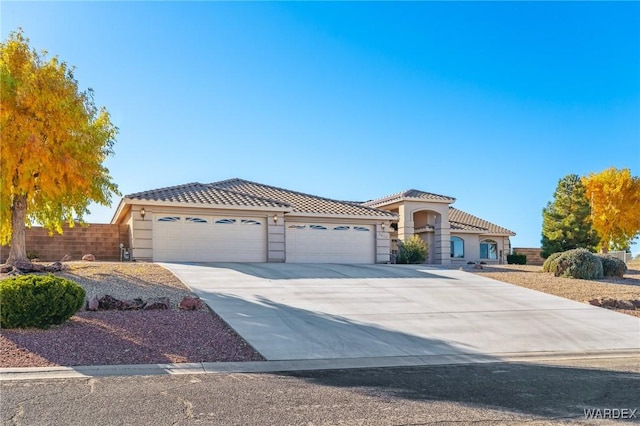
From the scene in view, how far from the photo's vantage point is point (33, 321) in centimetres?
941

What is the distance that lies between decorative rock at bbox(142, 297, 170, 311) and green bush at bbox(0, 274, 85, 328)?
2102mm

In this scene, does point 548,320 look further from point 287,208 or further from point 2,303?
point 287,208

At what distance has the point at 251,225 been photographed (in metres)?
24.6

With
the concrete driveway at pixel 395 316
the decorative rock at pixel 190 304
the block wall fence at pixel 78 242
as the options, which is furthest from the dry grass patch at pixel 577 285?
the block wall fence at pixel 78 242

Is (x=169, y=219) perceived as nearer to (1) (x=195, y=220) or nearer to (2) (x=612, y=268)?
(1) (x=195, y=220)

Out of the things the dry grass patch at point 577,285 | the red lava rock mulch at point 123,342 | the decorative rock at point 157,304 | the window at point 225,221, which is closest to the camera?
the red lava rock mulch at point 123,342

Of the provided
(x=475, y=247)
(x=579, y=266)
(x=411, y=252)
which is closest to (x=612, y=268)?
(x=579, y=266)

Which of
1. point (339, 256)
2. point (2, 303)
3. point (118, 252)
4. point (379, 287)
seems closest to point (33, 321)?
point (2, 303)

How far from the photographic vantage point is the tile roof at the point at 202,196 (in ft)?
75.5

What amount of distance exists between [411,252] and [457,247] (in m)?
10.8

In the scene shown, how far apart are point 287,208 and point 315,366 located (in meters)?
16.9

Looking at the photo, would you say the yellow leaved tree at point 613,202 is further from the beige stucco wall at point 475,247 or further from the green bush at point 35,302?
the green bush at point 35,302

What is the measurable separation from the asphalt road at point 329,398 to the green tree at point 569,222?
38.3m

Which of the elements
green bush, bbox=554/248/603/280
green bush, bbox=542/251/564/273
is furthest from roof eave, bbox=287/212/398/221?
green bush, bbox=554/248/603/280
